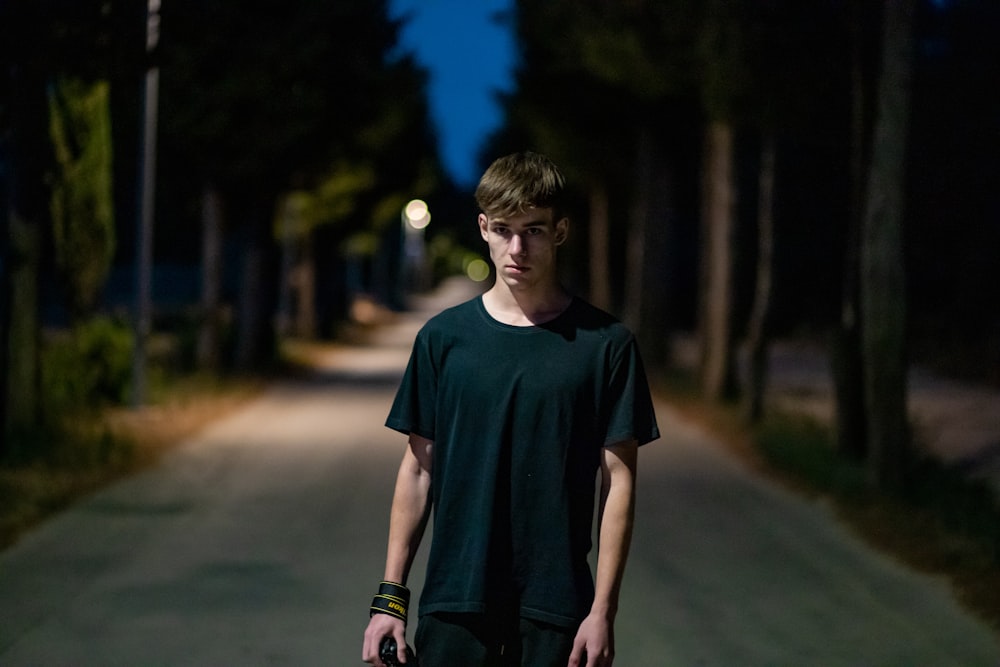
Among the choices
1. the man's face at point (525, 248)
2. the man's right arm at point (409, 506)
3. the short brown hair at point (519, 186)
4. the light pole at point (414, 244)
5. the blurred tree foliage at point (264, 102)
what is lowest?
the light pole at point (414, 244)

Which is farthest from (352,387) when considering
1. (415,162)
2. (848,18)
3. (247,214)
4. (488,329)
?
(488,329)

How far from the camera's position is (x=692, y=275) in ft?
165

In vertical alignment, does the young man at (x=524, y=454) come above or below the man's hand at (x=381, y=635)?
above

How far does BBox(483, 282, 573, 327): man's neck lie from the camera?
12.0 feet

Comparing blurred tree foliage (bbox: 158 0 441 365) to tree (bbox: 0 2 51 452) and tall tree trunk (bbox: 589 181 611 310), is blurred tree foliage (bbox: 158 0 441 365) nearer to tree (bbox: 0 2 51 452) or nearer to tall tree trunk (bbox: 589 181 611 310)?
tree (bbox: 0 2 51 452)

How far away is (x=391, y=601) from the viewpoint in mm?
3729

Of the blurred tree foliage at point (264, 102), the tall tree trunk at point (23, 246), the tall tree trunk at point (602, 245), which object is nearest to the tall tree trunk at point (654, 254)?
the blurred tree foliage at point (264, 102)

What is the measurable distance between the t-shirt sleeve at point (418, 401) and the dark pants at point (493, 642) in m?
0.42

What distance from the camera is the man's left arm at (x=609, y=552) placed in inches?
141

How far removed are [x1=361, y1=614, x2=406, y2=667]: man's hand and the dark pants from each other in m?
0.06

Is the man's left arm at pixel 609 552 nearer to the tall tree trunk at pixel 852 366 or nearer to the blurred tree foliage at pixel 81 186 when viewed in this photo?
the tall tree trunk at pixel 852 366

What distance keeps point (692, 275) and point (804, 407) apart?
93.1 ft

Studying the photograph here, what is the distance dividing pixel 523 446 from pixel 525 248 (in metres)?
0.43

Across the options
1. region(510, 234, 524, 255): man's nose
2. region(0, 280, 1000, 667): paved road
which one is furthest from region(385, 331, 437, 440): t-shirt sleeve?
region(0, 280, 1000, 667): paved road
